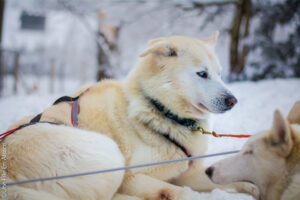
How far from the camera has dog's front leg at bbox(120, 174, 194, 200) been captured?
6.23 feet

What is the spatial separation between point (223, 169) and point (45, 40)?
27.5 meters

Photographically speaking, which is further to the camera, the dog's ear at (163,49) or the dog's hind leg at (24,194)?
the dog's ear at (163,49)

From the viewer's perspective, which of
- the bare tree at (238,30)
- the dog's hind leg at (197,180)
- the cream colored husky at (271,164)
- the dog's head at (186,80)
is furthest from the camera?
A: the bare tree at (238,30)

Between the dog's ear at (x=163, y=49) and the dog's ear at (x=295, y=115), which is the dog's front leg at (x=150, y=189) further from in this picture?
the dog's ear at (x=163, y=49)

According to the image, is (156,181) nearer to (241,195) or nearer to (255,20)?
(241,195)

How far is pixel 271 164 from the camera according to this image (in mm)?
1507

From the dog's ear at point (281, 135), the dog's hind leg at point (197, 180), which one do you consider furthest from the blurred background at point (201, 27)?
the dog's ear at point (281, 135)

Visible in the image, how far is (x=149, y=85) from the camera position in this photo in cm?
230

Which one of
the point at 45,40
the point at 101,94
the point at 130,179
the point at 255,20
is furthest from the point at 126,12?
the point at 45,40

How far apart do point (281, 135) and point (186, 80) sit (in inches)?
40.2

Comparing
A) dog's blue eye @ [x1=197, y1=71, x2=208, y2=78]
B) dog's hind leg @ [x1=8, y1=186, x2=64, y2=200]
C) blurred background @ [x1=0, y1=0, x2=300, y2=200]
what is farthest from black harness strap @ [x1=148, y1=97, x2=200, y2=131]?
blurred background @ [x1=0, y1=0, x2=300, y2=200]

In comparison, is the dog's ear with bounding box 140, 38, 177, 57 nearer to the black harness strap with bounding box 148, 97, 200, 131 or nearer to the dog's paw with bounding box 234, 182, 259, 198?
the black harness strap with bounding box 148, 97, 200, 131

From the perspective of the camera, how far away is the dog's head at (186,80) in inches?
84.6

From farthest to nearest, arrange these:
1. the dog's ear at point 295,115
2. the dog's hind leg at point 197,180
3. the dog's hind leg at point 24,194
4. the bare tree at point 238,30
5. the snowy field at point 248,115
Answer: the bare tree at point 238,30 → the snowy field at point 248,115 → the dog's hind leg at point 197,180 → the dog's ear at point 295,115 → the dog's hind leg at point 24,194
